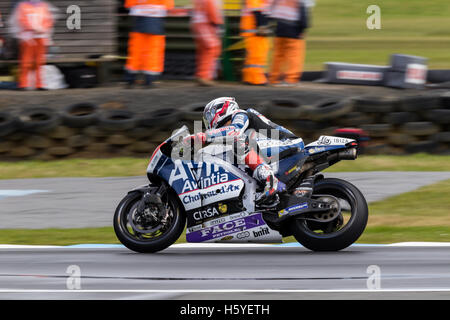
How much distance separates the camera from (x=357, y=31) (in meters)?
24.8

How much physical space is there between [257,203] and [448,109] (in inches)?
228

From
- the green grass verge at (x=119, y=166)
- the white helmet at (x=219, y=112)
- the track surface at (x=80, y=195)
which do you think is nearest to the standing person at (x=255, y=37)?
the green grass verge at (x=119, y=166)

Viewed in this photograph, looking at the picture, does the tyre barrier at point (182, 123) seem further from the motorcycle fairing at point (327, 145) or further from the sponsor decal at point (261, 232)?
the sponsor decal at point (261, 232)

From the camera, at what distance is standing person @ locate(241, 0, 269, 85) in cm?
1291

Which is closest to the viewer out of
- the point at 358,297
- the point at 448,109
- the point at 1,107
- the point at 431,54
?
the point at 358,297

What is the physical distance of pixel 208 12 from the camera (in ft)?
42.1

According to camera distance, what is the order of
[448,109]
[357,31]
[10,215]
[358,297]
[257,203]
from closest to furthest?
[358,297], [257,203], [10,215], [448,109], [357,31]

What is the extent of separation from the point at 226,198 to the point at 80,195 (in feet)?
12.9

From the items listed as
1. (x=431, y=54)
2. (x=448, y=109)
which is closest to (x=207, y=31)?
(x=448, y=109)

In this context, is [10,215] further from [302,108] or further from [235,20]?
[235,20]

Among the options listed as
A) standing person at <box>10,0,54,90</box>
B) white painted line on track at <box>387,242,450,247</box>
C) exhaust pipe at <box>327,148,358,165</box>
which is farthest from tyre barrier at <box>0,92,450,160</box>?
exhaust pipe at <box>327,148,358,165</box>

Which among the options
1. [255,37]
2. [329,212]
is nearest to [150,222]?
[329,212]

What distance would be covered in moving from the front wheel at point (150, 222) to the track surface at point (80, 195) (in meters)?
1.79

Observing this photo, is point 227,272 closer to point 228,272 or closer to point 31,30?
point 228,272
